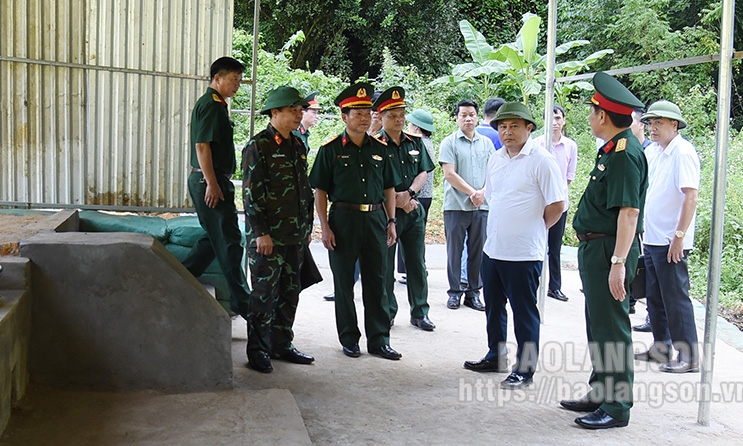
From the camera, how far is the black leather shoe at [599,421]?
153 inches

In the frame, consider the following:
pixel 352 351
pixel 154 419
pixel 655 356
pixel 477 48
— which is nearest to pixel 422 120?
pixel 352 351

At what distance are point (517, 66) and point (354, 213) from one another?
8.71 meters

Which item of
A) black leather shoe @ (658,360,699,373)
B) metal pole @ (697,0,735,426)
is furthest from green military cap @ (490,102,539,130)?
black leather shoe @ (658,360,699,373)

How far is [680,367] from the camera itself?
4926mm

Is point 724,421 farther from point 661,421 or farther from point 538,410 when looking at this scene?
point 538,410

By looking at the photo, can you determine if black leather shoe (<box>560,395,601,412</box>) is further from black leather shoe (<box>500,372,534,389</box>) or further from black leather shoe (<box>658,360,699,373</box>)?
black leather shoe (<box>658,360,699,373</box>)

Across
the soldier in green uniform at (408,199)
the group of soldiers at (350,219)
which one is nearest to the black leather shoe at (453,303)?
the soldier in green uniform at (408,199)

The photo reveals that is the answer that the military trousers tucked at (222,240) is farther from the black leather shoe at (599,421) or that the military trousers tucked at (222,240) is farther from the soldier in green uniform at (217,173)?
the black leather shoe at (599,421)

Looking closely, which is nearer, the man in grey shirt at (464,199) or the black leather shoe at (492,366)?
the black leather shoe at (492,366)

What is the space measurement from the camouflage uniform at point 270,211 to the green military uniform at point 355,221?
0.32 meters

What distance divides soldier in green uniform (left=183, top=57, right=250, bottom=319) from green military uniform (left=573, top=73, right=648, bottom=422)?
2.29 metres

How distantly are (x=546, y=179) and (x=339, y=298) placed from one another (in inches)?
62.1

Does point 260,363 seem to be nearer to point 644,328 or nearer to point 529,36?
point 644,328

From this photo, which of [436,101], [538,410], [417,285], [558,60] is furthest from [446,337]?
[558,60]
